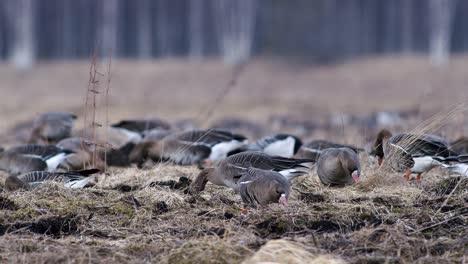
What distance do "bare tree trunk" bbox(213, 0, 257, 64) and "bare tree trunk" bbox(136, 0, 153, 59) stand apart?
609cm

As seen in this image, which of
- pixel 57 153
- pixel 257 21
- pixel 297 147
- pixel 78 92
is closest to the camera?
pixel 57 153

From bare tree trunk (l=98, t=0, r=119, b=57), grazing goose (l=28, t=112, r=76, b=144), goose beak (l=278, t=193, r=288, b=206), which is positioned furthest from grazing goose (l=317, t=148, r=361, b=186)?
bare tree trunk (l=98, t=0, r=119, b=57)

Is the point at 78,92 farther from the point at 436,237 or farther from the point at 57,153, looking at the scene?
the point at 436,237

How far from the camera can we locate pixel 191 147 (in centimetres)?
1242

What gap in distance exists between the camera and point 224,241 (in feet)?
23.0

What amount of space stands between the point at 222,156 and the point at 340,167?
12.4 ft

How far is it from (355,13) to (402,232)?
185ft

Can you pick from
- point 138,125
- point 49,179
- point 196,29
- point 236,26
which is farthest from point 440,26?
point 49,179

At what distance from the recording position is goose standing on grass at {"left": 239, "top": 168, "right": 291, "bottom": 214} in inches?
317

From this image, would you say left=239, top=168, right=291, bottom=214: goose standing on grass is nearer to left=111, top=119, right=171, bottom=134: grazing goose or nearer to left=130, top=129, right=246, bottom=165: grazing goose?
left=130, top=129, right=246, bottom=165: grazing goose

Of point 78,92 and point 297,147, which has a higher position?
point 297,147

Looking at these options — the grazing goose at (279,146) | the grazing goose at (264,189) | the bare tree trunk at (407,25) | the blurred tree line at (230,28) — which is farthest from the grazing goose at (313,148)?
the bare tree trunk at (407,25)

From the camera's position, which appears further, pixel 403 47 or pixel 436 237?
pixel 403 47

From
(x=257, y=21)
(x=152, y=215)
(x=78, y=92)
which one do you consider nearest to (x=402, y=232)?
(x=152, y=215)
